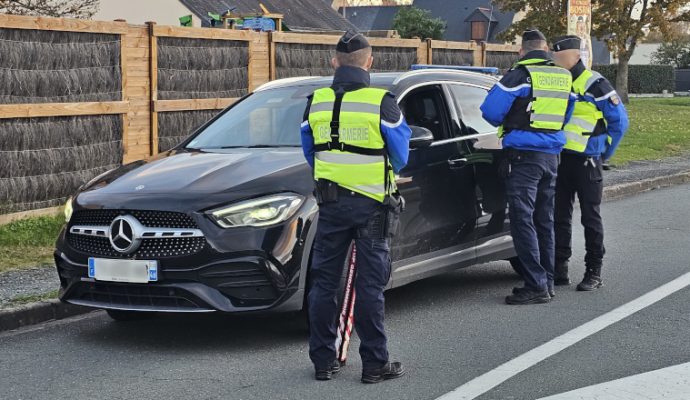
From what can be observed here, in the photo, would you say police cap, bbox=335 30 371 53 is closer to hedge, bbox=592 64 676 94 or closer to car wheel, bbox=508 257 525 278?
car wheel, bbox=508 257 525 278

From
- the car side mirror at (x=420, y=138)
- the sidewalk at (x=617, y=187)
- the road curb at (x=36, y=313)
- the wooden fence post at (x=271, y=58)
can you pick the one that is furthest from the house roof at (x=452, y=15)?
the car side mirror at (x=420, y=138)

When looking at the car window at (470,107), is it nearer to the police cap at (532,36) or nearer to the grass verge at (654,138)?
the police cap at (532,36)

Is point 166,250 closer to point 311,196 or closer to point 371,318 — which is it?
point 311,196

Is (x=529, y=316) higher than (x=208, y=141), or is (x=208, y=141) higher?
(x=208, y=141)

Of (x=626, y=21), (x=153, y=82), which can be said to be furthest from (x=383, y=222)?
(x=626, y=21)

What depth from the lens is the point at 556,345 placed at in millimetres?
6516

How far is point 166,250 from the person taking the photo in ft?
20.7

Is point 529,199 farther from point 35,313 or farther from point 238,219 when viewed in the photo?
point 35,313

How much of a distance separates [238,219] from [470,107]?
2.53 m

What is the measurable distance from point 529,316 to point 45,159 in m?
5.49

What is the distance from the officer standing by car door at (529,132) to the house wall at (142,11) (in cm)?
4410

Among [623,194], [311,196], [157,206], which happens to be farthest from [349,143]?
[623,194]

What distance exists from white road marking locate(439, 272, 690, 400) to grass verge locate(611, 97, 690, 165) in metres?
10.8

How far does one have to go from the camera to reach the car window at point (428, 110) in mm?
7573
